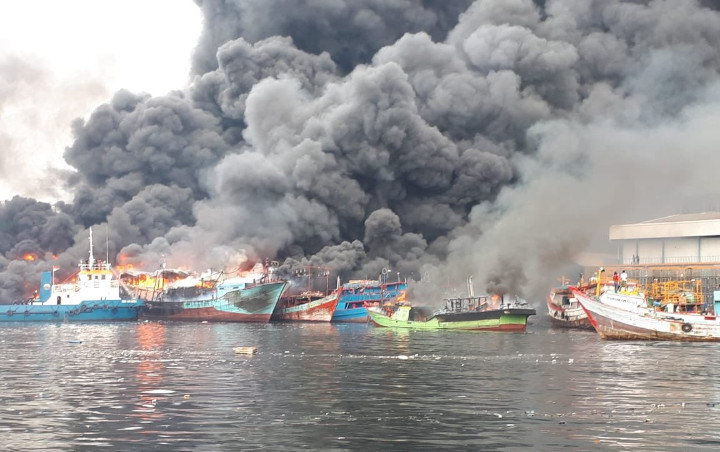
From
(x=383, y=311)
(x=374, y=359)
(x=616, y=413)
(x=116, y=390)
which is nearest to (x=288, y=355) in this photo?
(x=374, y=359)

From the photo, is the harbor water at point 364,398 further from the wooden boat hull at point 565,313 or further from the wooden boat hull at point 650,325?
the wooden boat hull at point 565,313

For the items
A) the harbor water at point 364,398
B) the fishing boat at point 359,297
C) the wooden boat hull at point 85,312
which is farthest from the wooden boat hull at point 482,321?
the wooden boat hull at point 85,312

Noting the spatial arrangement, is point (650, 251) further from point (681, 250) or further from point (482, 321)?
point (482, 321)

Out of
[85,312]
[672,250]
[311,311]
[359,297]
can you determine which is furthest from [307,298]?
[672,250]

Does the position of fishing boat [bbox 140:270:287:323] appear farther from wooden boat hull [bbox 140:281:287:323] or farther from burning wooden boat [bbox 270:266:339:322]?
burning wooden boat [bbox 270:266:339:322]

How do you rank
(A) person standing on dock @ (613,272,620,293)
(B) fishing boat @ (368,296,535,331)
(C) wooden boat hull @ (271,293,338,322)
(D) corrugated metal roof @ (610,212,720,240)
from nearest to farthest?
(A) person standing on dock @ (613,272,620,293)
(B) fishing boat @ (368,296,535,331)
(D) corrugated metal roof @ (610,212,720,240)
(C) wooden boat hull @ (271,293,338,322)

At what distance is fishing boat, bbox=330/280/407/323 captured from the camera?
143500 millimetres

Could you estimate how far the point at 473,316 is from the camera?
10800 centimetres

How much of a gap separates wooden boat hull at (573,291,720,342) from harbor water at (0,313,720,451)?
4.46 m

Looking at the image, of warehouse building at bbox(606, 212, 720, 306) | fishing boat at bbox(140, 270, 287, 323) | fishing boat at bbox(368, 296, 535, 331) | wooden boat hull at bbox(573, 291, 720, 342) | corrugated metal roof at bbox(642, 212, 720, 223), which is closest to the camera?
wooden boat hull at bbox(573, 291, 720, 342)

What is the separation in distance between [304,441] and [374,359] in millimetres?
32966

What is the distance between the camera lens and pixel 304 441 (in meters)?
34.8

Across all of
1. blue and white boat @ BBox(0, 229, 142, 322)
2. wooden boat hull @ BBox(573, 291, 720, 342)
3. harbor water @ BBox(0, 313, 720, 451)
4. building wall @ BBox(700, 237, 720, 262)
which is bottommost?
harbor water @ BBox(0, 313, 720, 451)

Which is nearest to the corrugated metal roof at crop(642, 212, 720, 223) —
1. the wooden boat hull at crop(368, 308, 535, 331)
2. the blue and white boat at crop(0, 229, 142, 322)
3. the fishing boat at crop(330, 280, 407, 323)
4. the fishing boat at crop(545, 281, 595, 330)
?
the fishing boat at crop(545, 281, 595, 330)
